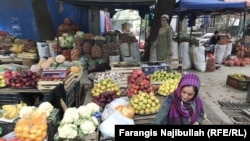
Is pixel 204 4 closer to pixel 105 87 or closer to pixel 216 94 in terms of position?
pixel 216 94

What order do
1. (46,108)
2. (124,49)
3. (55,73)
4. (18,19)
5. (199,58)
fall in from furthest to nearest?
1. (18,19)
2. (199,58)
3. (124,49)
4. (55,73)
5. (46,108)

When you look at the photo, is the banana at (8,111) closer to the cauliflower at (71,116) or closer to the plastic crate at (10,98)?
the cauliflower at (71,116)

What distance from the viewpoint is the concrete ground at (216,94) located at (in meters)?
5.56

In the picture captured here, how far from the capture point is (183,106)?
305cm

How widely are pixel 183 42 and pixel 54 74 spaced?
5599 millimetres

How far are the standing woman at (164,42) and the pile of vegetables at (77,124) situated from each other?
404cm

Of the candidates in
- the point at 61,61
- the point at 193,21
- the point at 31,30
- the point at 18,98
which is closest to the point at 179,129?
the point at 18,98

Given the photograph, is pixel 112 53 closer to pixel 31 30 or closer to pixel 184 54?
pixel 184 54

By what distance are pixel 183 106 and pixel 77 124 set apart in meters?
1.32

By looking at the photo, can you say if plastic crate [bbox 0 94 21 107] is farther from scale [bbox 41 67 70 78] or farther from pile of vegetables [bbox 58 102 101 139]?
pile of vegetables [bbox 58 102 101 139]

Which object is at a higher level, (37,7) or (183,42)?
(37,7)

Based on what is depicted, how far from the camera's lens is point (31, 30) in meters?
12.3

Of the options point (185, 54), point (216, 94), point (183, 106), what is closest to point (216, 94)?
point (216, 94)

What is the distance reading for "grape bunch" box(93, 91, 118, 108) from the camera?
469 centimetres
